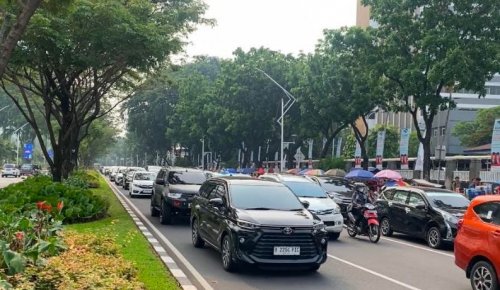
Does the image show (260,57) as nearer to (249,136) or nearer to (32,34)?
(249,136)

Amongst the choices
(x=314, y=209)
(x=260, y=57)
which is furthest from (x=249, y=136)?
(x=314, y=209)

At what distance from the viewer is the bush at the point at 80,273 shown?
6.34 metres

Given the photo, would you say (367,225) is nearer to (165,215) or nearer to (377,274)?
(377,274)

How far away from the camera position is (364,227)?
603 inches

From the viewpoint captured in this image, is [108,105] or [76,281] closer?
[76,281]

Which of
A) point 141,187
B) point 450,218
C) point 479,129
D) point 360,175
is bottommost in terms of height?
point 141,187

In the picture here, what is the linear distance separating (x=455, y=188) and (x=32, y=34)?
18828 millimetres

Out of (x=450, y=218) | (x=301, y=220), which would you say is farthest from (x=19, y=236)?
(x=450, y=218)

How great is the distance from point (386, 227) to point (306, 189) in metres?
2.68

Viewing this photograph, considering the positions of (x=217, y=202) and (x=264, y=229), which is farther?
(x=217, y=202)

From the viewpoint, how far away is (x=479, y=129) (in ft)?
182

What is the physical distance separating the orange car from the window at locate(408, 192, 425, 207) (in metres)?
6.34

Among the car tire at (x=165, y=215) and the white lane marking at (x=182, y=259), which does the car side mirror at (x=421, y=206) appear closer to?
the white lane marking at (x=182, y=259)

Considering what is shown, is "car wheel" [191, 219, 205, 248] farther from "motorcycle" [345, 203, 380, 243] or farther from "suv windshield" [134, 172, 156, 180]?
"suv windshield" [134, 172, 156, 180]
